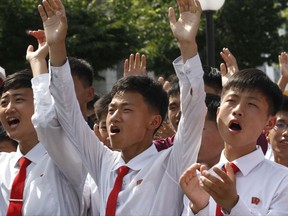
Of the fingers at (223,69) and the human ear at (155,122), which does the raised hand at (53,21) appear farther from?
the fingers at (223,69)

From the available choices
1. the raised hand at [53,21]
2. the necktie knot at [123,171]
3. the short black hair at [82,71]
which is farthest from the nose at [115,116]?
the short black hair at [82,71]

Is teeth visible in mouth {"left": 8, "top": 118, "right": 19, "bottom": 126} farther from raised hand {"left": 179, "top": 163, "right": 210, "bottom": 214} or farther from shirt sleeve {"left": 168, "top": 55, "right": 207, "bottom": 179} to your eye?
raised hand {"left": 179, "top": 163, "right": 210, "bottom": 214}

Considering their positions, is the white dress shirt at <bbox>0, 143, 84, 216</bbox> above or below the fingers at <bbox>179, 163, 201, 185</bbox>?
below

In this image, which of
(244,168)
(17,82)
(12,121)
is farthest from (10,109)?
(244,168)

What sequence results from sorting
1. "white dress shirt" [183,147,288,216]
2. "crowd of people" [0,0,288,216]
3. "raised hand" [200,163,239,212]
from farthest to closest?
"crowd of people" [0,0,288,216]
"white dress shirt" [183,147,288,216]
"raised hand" [200,163,239,212]

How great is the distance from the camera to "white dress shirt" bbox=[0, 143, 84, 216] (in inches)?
176

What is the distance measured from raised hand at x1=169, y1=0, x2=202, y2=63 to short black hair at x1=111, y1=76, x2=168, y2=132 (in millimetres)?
557

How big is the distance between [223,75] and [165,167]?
1184mm

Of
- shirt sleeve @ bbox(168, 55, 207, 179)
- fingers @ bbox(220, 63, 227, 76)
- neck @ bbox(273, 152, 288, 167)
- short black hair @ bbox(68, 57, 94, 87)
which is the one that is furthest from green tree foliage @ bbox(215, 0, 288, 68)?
shirt sleeve @ bbox(168, 55, 207, 179)

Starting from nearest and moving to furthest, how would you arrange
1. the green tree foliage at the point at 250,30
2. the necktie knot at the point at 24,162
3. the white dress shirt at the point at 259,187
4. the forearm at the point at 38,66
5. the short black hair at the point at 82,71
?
the white dress shirt at the point at 259,187 → the forearm at the point at 38,66 → the necktie knot at the point at 24,162 → the short black hair at the point at 82,71 → the green tree foliage at the point at 250,30

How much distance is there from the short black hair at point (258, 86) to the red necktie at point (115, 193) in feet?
2.44

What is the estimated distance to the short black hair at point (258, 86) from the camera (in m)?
4.16

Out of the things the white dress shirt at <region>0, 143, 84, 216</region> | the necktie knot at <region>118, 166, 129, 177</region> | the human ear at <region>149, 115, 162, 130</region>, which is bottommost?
the white dress shirt at <region>0, 143, 84, 216</region>

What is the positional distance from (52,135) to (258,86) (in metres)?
1.25
